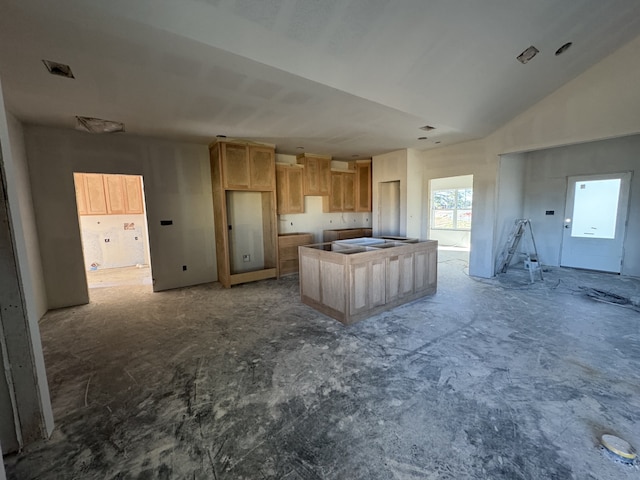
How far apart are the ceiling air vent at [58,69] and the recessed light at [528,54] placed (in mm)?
4829

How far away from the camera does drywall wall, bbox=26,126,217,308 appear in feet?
13.5

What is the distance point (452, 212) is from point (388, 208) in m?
3.67

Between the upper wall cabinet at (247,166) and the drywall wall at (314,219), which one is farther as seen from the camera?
the drywall wall at (314,219)

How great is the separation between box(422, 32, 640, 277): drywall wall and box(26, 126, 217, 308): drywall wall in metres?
5.23

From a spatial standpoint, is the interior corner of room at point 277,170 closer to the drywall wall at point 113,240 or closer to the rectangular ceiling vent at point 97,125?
the drywall wall at point 113,240

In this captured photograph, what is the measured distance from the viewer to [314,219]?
278 inches

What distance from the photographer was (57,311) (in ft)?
13.6

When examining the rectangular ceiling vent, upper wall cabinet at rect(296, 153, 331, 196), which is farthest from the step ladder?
the rectangular ceiling vent

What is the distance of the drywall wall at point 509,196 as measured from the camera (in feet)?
18.1

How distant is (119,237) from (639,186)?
37.3ft

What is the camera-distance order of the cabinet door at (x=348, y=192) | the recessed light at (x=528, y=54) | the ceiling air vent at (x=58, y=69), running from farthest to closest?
1. the cabinet door at (x=348, y=192)
2. the recessed light at (x=528, y=54)
3. the ceiling air vent at (x=58, y=69)

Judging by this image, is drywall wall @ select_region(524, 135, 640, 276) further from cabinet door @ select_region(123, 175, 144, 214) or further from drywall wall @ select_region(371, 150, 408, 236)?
cabinet door @ select_region(123, 175, 144, 214)

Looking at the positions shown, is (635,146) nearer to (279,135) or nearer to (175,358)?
(279,135)

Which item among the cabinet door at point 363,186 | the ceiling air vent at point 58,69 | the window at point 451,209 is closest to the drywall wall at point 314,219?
the cabinet door at point 363,186
